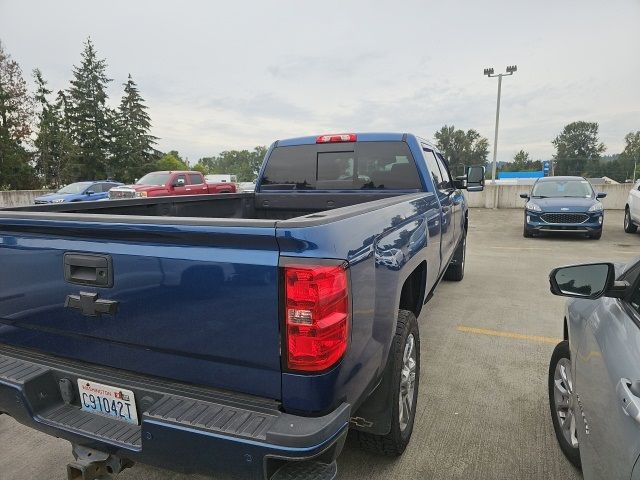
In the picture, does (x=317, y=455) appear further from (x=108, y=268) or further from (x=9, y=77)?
(x=9, y=77)

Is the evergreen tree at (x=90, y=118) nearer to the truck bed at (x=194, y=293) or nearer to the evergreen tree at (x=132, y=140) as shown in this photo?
the evergreen tree at (x=132, y=140)

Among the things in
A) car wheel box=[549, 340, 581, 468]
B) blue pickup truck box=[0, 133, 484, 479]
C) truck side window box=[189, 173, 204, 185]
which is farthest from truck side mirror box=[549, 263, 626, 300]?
truck side window box=[189, 173, 204, 185]

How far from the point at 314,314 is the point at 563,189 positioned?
1197 centimetres

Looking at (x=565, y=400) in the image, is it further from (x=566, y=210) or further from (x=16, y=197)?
(x=16, y=197)

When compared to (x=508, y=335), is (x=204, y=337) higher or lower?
higher

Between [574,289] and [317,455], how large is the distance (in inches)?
55.2

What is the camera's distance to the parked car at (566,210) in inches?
405

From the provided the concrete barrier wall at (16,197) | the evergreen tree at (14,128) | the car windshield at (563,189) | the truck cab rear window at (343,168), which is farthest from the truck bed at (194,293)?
the evergreen tree at (14,128)

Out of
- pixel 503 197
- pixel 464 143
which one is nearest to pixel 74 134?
pixel 503 197

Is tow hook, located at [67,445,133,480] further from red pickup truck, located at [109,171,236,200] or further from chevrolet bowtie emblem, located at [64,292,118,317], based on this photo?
red pickup truck, located at [109,171,236,200]

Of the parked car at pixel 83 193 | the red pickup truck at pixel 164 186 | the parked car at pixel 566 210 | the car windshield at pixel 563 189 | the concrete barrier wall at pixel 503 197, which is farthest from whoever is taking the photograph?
the concrete barrier wall at pixel 503 197

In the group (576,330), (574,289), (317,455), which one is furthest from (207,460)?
(576,330)

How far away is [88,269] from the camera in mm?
1862

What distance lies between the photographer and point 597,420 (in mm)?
1695
